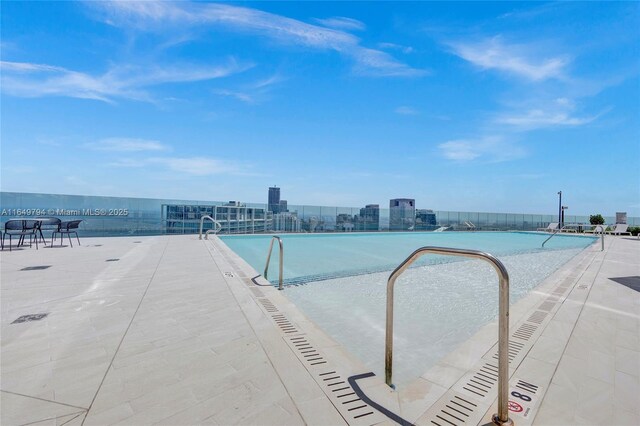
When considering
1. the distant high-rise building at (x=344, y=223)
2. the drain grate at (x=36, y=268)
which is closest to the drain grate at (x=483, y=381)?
Answer: the drain grate at (x=36, y=268)

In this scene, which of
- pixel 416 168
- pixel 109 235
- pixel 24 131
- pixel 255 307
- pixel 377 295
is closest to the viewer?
pixel 255 307

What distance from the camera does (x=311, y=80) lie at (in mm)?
9758

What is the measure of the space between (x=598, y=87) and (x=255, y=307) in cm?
1070

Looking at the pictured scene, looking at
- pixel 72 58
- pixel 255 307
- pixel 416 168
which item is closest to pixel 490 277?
pixel 255 307

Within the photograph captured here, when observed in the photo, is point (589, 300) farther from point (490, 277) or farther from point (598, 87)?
point (598, 87)

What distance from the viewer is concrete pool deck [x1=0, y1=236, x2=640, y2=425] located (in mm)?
1332

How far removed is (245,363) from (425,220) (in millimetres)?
16292

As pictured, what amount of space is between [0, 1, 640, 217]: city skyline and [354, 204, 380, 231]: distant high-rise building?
13.4 ft

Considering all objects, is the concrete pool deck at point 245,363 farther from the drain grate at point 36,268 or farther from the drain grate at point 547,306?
the drain grate at point 36,268

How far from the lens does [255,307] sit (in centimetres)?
288

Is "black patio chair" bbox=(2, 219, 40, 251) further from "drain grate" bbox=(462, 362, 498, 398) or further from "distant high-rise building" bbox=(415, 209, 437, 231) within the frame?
"distant high-rise building" bbox=(415, 209, 437, 231)

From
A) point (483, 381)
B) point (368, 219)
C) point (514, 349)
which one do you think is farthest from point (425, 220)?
point (483, 381)

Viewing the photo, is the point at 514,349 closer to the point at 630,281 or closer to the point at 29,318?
the point at 29,318

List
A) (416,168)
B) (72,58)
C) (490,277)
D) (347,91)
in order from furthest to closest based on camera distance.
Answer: (416,168) < (347,91) < (72,58) < (490,277)
